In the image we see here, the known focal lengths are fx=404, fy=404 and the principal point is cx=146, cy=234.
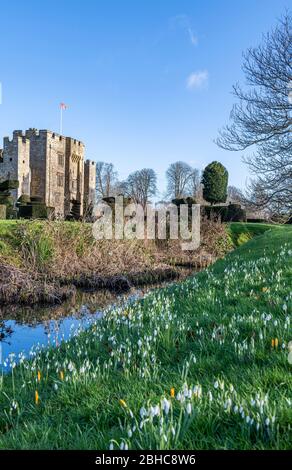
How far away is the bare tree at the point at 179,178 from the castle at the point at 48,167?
13421 mm

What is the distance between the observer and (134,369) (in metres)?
3.16

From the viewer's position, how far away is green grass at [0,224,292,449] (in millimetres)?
1950

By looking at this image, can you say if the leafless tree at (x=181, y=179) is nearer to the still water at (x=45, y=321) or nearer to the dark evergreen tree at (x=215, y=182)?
the dark evergreen tree at (x=215, y=182)

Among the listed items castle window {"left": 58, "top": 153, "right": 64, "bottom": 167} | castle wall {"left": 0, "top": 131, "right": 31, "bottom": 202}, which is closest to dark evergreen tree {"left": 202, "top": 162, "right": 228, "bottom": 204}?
castle window {"left": 58, "top": 153, "right": 64, "bottom": 167}

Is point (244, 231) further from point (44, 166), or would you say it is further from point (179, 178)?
point (179, 178)

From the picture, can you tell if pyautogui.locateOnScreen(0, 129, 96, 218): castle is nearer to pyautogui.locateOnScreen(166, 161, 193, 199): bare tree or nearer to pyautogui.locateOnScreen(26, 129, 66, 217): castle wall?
pyautogui.locateOnScreen(26, 129, 66, 217): castle wall

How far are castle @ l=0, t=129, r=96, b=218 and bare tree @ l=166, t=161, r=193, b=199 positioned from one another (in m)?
13.4

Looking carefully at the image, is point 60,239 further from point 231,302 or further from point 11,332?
point 231,302

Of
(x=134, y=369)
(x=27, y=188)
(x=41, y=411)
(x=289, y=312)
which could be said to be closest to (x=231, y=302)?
(x=289, y=312)

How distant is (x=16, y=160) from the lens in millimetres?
41875

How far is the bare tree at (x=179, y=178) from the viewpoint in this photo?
62.3 m

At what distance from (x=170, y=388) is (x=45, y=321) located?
5.68 m

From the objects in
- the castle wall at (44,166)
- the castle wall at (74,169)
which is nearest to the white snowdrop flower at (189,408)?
the castle wall at (44,166)
